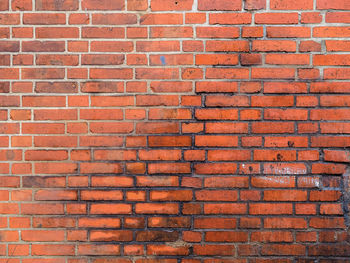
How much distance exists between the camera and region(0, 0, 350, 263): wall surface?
1.73 meters

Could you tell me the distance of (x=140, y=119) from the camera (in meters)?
1.75

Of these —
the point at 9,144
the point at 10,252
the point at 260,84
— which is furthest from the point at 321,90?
the point at 10,252

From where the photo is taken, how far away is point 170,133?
5.74ft

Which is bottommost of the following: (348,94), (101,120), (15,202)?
(15,202)

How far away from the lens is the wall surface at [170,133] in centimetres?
173

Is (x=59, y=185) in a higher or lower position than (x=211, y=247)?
higher

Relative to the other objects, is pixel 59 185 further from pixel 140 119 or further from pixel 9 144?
pixel 140 119

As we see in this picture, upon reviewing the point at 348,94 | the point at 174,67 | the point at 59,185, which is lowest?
the point at 59,185

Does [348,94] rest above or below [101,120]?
above

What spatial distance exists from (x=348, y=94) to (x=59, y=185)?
1.84 metres

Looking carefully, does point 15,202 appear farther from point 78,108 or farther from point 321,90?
point 321,90

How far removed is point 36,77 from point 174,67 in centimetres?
85

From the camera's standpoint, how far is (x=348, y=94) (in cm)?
172

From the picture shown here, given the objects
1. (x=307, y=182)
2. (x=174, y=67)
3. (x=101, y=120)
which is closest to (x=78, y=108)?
(x=101, y=120)
